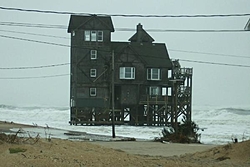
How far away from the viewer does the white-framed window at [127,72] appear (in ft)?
203

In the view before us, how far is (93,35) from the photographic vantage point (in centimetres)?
6250

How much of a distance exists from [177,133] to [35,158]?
18.5 meters

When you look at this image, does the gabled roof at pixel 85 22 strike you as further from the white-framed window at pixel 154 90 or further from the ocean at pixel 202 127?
the ocean at pixel 202 127

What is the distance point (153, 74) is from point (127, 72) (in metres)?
3.67

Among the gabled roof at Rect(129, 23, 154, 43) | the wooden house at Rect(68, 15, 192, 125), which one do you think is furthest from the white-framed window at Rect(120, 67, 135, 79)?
the gabled roof at Rect(129, 23, 154, 43)

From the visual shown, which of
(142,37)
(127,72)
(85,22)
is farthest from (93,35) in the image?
(142,37)

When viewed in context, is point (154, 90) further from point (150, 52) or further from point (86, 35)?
point (86, 35)

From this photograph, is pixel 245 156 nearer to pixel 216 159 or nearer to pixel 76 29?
pixel 216 159

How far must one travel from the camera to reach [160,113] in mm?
63938

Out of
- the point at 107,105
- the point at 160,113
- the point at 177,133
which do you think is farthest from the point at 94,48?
the point at 177,133

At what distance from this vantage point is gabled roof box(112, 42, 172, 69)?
63.0 meters

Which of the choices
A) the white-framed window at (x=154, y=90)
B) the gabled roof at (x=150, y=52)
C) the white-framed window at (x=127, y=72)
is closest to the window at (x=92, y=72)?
the white-framed window at (x=127, y=72)

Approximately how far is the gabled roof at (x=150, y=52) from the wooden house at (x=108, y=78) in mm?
131

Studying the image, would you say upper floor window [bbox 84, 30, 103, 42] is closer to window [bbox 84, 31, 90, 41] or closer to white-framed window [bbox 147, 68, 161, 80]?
window [bbox 84, 31, 90, 41]
